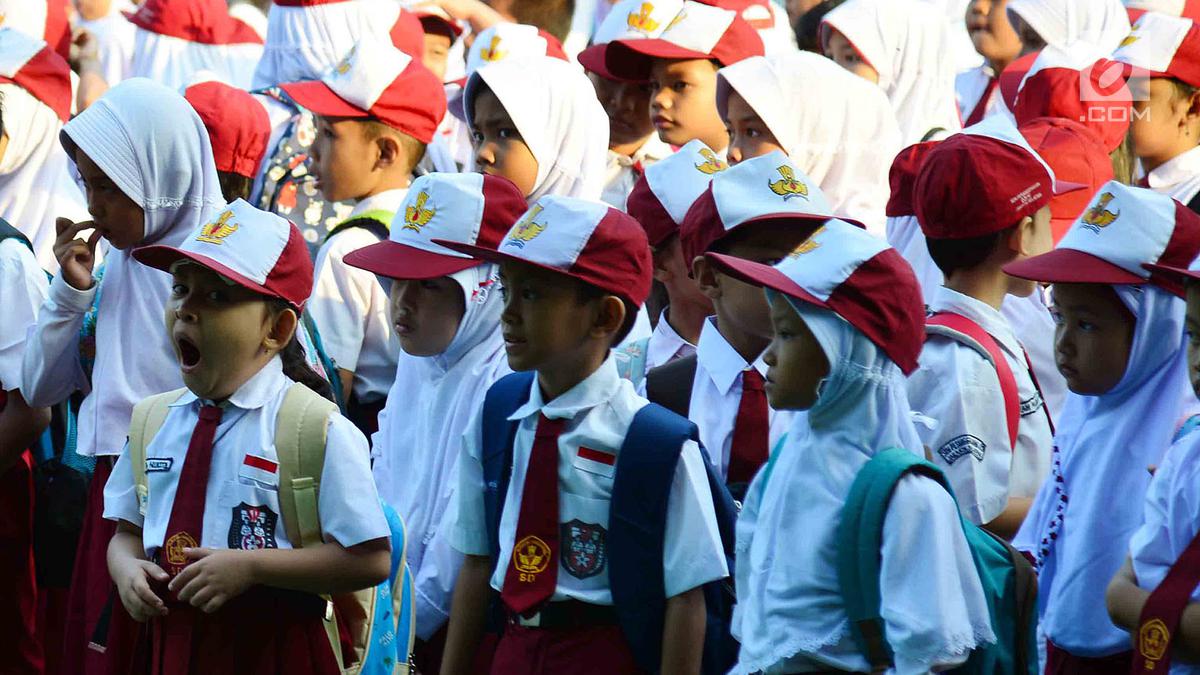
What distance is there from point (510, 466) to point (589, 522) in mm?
265

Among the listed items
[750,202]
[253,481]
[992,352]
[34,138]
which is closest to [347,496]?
[253,481]

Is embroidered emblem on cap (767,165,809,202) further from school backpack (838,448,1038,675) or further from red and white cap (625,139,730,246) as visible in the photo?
school backpack (838,448,1038,675)

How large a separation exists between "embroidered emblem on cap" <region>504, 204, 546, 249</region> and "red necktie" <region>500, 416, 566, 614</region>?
1.40ft

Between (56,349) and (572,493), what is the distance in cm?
184

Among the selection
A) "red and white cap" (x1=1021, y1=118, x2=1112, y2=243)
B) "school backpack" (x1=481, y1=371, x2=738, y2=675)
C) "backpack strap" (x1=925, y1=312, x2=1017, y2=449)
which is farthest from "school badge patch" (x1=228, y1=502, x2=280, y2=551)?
"red and white cap" (x1=1021, y1=118, x2=1112, y2=243)

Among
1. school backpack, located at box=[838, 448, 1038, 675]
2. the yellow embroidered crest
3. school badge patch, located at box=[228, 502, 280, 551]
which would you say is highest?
the yellow embroidered crest

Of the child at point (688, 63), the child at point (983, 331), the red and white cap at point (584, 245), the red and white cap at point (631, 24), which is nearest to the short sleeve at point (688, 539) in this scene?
the red and white cap at point (584, 245)

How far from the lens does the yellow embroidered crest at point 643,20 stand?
7037mm

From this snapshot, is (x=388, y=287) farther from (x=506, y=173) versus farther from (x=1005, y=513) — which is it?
(x=1005, y=513)

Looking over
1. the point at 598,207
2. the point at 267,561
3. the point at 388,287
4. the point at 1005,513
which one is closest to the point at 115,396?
the point at 388,287

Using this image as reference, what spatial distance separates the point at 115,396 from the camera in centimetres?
489

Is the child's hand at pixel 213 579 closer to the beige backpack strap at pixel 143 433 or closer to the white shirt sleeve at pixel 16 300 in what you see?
the beige backpack strap at pixel 143 433

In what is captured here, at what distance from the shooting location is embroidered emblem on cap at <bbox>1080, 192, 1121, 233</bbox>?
399 cm

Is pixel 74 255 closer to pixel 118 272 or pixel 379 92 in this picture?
pixel 118 272
